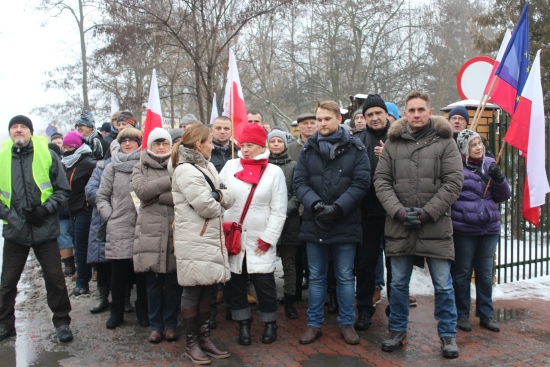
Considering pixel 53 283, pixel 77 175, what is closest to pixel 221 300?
pixel 53 283

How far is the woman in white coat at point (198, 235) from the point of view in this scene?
14.0ft

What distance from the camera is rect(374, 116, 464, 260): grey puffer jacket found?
14.4 feet

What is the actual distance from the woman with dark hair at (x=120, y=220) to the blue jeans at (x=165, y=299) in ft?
0.98

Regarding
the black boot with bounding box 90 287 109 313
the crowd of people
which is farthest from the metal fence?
the black boot with bounding box 90 287 109 313

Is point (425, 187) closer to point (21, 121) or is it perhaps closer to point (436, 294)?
point (436, 294)

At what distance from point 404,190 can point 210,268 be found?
183 centimetres

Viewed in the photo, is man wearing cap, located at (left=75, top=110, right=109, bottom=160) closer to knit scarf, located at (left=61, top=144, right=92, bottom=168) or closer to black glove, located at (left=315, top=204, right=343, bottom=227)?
knit scarf, located at (left=61, top=144, right=92, bottom=168)

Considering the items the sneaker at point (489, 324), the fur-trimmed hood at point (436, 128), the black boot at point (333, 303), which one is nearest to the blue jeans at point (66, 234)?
the black boot at point (333, 303)

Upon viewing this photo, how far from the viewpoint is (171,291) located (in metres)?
4.86

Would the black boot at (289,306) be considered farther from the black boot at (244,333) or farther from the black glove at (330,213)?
the black glove at (330,213)

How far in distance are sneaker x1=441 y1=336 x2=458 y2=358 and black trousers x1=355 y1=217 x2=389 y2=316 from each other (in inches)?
34.5

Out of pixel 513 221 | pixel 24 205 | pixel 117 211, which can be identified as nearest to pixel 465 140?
pixel 513 221

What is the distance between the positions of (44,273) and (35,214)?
61cm

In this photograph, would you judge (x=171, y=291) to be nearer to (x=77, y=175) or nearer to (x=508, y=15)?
(x=77, y=175)
